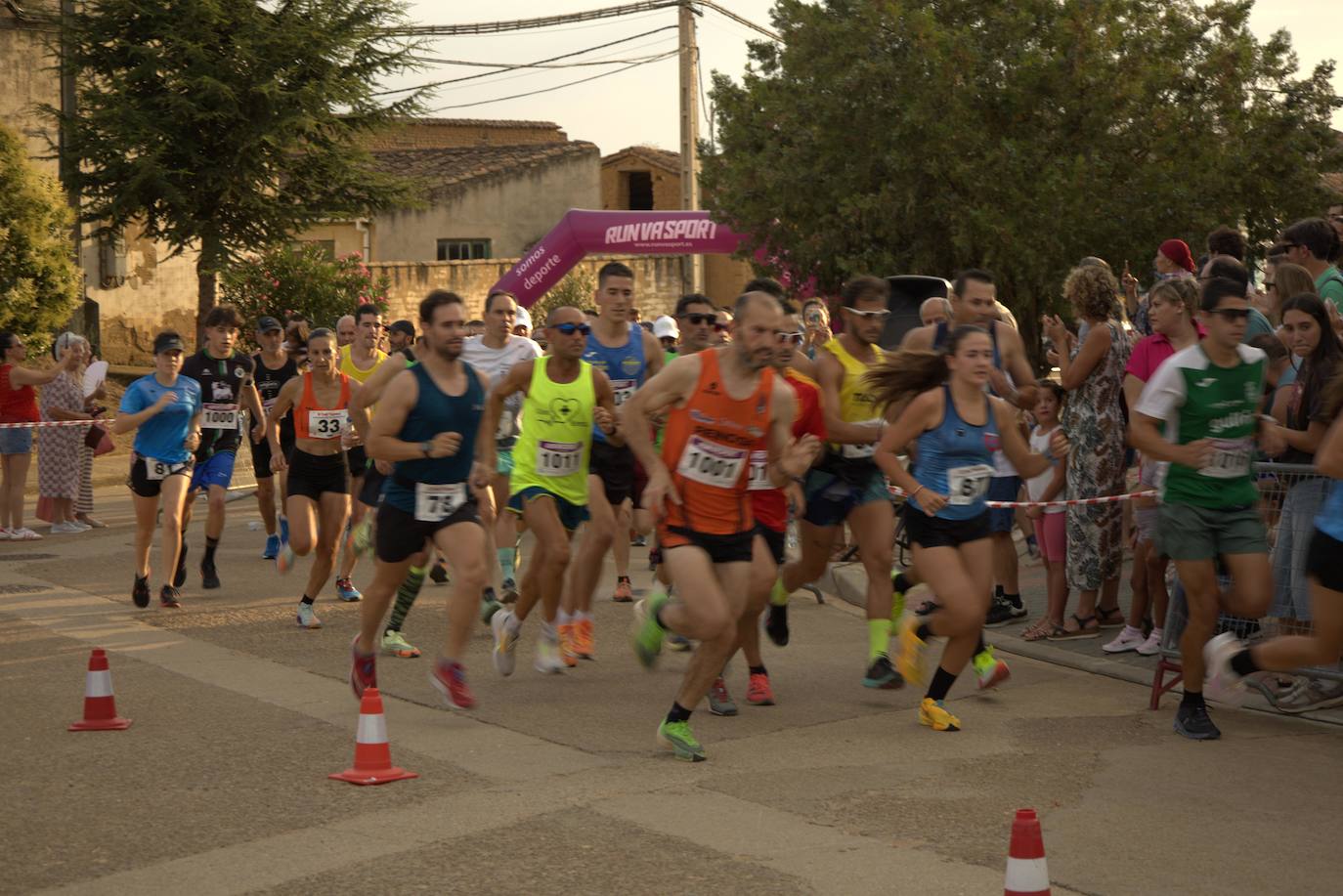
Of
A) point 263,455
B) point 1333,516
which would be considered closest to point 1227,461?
point 1333,516

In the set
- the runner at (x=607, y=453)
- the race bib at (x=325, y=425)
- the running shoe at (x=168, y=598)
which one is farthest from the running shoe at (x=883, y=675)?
the running shoe at (x=168, y=598)

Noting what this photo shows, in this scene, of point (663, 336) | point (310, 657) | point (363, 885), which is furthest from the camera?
point (663, 336)

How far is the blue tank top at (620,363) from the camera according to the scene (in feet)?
34.3

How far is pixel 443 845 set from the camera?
6.17m

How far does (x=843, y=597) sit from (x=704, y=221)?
1919cm

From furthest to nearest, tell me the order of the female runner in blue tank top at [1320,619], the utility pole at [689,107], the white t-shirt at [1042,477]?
the utility pole at [689,107] < the white t-shirt at [1042,477] < the female runner in blue tank top at [1320,619]

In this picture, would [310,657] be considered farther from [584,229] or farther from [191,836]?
[584,229]

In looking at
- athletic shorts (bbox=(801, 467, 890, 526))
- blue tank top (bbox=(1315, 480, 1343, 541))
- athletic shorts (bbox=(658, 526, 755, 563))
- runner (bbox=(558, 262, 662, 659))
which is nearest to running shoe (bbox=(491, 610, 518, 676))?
runner (bbox=(558, 262, 662, 659))

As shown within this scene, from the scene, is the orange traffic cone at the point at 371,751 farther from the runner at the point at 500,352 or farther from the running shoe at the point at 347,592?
the running shoe at the point at 347,592

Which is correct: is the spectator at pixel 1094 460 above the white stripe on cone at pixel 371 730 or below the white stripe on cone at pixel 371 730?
above

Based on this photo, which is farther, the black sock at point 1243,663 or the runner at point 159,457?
the runner at point 159,457

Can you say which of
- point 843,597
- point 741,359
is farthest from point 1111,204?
point 741,359

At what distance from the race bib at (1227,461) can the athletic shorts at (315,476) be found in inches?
241

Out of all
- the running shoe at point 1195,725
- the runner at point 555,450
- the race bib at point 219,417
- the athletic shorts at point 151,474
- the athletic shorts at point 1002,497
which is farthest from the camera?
the race bib at point 219,417
